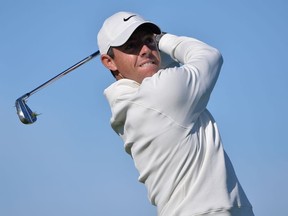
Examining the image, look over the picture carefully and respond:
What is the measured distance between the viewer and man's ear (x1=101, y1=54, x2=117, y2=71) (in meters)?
4.54

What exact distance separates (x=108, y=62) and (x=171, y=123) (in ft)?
2.07

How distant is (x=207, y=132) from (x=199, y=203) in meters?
0.42

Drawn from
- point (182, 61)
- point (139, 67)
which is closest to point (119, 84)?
point (139, 67)

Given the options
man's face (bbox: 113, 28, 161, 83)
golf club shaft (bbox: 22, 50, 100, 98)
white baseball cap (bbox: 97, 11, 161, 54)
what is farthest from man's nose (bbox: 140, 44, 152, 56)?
golf club shaft (bbox: 22, 50, 100, 98)

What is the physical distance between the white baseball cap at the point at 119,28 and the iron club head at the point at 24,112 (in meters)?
4.03

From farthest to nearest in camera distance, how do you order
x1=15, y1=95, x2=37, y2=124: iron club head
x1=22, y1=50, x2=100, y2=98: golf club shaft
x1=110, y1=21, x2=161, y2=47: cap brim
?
x1=15, y1=95, x2=37, y2=124: iron club head < x1=22, y1=50, x2=100, y2=98: golf club shaft < x1=110, y1=21, x2=161, y2=47: cap brim

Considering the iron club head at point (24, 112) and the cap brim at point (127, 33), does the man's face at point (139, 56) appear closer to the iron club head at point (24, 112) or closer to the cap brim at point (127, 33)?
the cap brim at point (127, 33)

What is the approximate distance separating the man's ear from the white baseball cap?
3cm

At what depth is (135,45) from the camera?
4.42 meters

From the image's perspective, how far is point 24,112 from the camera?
28.6 ft

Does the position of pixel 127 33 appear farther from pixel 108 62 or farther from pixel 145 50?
pixel 108 62

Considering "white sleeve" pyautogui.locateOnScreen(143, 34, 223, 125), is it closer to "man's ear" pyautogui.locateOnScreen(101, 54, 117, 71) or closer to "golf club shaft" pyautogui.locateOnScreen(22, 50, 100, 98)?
"man's ear" pyautogui.locateOnScreen(101, 54, 117, 71)

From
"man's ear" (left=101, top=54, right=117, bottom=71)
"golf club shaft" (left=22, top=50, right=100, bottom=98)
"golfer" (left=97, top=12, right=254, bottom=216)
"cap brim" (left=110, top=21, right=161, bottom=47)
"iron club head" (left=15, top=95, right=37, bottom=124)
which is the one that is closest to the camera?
"golfer" (left=97, top=12, right=254, bottom=216)

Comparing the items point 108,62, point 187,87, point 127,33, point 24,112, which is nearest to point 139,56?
point 127,33
